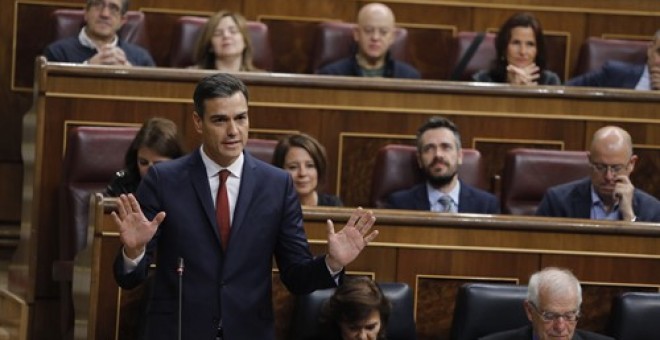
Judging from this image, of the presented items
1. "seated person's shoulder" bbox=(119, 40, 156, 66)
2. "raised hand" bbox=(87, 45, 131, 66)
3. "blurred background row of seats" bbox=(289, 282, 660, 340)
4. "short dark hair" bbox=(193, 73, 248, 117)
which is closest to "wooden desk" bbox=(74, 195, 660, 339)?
"blurred background row of seats" bbox=(289, 282, 660, 340)

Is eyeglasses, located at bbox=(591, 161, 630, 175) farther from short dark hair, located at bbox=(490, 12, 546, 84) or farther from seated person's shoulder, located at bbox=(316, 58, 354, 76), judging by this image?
seated person's shoulder, located at bbox=(316, 58, 354, 76)

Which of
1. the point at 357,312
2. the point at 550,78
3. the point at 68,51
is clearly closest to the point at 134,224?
the point at 357,312

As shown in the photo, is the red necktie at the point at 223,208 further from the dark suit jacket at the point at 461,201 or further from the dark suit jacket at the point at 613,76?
the dark suit jacket at the point at 613,76

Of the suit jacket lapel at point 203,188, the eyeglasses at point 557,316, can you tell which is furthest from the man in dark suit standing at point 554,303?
the suit jacket lapel at point 203,188

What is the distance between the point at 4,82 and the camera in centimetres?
299

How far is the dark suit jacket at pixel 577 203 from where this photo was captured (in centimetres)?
247

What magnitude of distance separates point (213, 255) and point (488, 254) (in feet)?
1.73

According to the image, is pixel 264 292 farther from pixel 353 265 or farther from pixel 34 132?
pixel 34 132

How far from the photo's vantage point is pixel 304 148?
2.40 meters

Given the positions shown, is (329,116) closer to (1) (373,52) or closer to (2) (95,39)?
(1) (373,52)

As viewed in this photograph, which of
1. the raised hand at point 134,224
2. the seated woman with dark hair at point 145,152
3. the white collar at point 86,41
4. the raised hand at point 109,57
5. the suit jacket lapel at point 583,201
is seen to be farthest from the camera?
the white collar at point 86,41

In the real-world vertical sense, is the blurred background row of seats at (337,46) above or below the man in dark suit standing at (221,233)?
above

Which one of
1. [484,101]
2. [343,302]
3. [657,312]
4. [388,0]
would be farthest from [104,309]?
[388,0]

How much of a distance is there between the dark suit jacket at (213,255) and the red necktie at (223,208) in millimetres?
11
